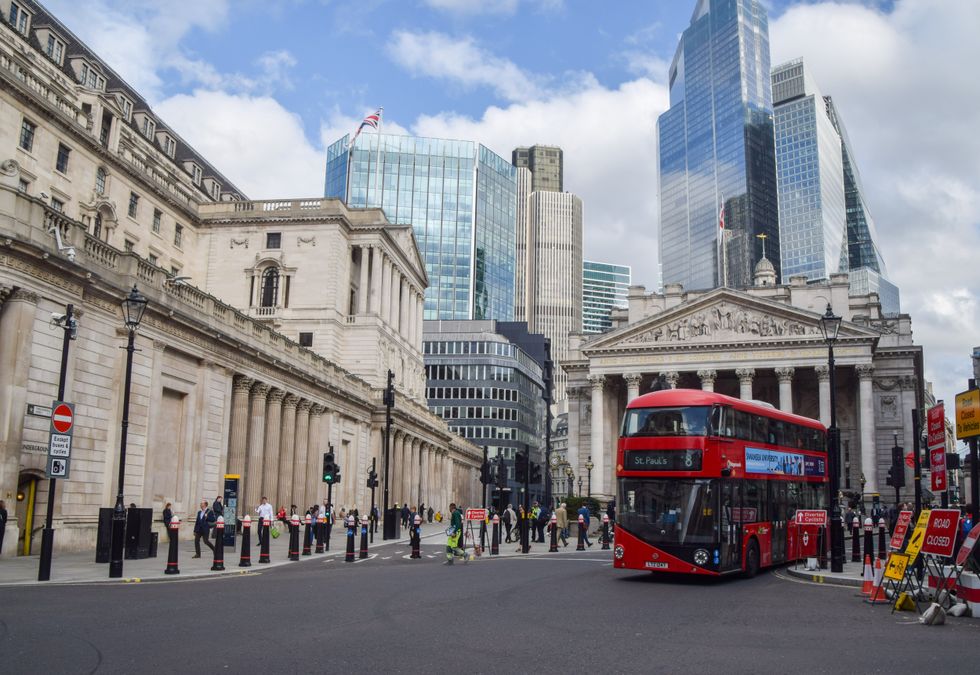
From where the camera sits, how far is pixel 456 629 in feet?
39.6

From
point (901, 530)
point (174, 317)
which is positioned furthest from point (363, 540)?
point (901, 530)

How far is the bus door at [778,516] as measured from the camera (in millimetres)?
23359

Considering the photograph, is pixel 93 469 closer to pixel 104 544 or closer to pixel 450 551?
pixel 104 544

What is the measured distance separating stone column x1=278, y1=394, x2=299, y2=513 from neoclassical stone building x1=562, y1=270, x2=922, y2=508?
1345 inches

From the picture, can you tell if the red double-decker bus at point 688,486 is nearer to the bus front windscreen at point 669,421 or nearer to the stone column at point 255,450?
the bus front windscreen at point 669,421

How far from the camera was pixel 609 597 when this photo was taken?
1683cm

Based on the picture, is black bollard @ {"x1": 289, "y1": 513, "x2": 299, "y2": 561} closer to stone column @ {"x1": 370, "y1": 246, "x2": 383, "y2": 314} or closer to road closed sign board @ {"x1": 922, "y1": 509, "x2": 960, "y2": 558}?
road closed sign board @ {"x1": 922, "y1": 509, "x2": 960, "y2": 558}

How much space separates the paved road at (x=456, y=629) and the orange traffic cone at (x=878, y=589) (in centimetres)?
48

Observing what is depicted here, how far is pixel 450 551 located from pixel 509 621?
13387 mm

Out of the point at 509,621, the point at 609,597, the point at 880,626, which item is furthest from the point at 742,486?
the point at 509,621

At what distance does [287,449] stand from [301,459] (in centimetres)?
221

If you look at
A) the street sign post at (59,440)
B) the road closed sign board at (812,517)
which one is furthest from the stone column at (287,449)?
the road closed sign board at (812,517)

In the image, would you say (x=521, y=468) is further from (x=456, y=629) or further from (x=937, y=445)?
(x=456, y=629)

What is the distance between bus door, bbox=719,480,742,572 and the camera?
66.2 feet
